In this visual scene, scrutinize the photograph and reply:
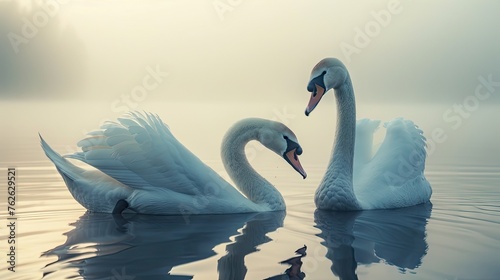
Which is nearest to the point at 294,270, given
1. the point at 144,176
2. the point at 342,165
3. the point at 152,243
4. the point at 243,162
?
the point at 152,243

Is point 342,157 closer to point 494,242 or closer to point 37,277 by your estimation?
point 494,242

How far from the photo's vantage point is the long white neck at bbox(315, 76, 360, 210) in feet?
31.0

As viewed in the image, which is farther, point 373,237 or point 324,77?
point 324,77

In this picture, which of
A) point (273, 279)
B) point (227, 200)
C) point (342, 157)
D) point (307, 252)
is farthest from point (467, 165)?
point (273, 279)

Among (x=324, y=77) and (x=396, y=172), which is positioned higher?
(x=324, y=77)

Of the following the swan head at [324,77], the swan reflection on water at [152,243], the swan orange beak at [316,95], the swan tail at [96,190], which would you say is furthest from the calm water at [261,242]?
the swan head at [324,77]

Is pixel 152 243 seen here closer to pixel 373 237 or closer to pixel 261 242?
pixel 261 242

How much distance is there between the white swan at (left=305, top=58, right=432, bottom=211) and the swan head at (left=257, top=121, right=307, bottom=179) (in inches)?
18.5

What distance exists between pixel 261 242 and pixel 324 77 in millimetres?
2765

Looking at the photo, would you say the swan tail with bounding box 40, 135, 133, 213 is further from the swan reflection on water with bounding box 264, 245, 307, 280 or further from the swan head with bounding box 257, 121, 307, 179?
the swan reflection on water with bounding box 264, 245, 307, 280

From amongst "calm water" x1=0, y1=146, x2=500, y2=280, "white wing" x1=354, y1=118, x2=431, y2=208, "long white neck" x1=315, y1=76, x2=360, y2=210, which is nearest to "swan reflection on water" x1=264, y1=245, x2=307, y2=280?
"calm water" x1=0, y1=146, x2=500, y2=280

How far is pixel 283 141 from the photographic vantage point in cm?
952

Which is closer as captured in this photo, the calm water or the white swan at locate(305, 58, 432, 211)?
the calm water

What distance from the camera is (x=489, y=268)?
20.7 ft
